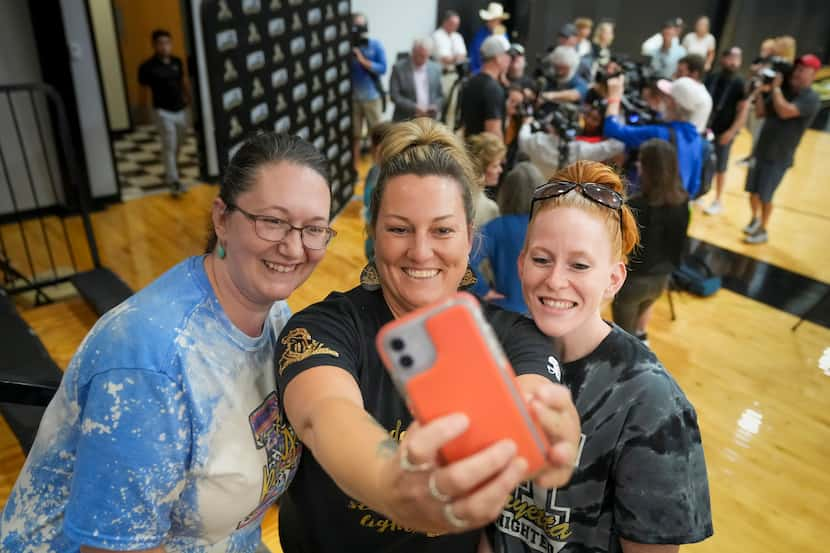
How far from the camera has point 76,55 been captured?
532 centimetres

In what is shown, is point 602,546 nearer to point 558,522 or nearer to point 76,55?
point 558,522

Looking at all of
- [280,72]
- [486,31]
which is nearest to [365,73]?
→ [280,72]

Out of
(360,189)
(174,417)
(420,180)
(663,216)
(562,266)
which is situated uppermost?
(420,180)

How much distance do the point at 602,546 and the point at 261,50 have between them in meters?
3.77

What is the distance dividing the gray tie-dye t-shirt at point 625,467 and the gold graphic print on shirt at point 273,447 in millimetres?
470

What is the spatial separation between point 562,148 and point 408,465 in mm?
3524

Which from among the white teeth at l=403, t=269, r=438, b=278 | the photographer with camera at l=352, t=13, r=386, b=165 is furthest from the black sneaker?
the white teeth at l=403, t=269, r=438, b=278

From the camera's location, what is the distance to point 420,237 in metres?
1.10

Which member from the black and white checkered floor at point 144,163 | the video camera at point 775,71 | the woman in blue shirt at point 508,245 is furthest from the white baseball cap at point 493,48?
the black and white checkered floor at point 144,163

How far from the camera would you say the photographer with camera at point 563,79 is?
6406 mm

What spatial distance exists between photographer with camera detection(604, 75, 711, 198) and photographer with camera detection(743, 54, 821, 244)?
188 cm

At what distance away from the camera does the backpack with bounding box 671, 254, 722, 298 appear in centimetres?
480

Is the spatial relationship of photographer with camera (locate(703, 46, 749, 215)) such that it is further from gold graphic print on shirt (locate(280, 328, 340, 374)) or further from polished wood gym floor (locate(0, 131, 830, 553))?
gold graphic print on shirt (locate(280, 328, 340, 374))

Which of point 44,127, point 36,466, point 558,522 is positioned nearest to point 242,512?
point 36,466
